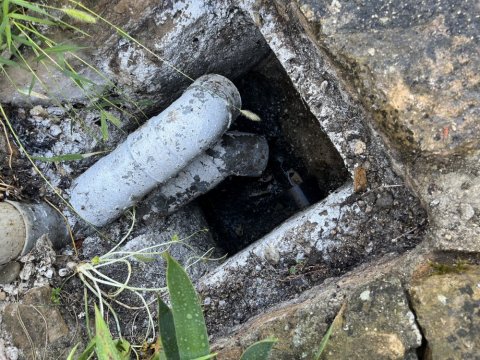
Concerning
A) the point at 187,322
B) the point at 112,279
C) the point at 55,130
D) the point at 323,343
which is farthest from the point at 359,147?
the point at 55,130

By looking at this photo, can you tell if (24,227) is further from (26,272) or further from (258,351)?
(258,351)

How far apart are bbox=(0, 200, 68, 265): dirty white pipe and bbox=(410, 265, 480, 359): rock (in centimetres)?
153

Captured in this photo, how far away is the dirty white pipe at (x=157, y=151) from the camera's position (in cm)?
204

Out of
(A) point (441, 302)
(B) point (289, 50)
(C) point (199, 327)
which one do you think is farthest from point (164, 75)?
(A) point (441, 302)

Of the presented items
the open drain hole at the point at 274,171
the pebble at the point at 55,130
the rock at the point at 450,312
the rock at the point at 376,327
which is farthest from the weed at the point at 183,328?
the open drain hole at the point at 274,171

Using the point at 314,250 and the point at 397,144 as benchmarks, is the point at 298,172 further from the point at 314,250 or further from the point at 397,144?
the point at 397,144

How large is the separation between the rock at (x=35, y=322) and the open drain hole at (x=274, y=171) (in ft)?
3.14

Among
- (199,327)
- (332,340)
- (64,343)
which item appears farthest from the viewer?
(64,343)

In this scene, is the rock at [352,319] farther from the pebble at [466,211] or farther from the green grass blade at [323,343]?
the pebble at [466,211]

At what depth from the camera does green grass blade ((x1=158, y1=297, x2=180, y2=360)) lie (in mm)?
1528

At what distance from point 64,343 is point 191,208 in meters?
0.92

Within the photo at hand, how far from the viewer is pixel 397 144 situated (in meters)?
1.71

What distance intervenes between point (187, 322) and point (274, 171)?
1.55 metres

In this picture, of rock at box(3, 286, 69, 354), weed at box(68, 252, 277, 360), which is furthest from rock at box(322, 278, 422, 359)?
rock at box(3, 286, 69, 354)
